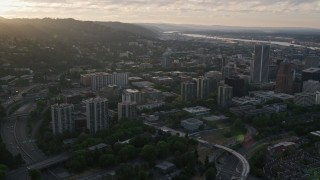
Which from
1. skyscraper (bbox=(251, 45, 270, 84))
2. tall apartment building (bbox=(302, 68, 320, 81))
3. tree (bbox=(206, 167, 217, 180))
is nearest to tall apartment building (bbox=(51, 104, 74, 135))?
tree (bbox=(206, 167, 217, 180))

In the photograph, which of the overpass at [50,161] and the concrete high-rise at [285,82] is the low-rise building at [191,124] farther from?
the concrete high-rise at [285,82]

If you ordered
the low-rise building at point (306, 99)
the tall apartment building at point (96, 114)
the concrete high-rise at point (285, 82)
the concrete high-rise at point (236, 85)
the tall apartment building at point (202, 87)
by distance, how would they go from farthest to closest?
the concrete high-rise at point (285, 82) → the concrete high-rise at point (236, 85) → the tall apartment building at point (202, 87) → the low-rise building at point (306, 99) → the tall apartment building at point (96, 114)

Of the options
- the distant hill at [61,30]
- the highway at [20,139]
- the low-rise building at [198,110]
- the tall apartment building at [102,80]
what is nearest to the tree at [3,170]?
the highway at [20,139]

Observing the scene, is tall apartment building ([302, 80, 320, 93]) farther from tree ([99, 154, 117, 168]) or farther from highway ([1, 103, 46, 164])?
highway ([1, 103, 46, 164])

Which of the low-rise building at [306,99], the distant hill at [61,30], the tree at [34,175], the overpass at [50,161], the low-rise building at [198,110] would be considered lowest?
the overpass at [50,161]

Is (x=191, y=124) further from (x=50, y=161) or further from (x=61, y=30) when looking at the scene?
(x=61, y=30)

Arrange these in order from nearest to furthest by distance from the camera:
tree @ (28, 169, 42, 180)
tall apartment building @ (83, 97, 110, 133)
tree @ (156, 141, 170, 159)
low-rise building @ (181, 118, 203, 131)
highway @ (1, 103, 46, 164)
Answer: tree @ (28, 169, 42, 180) < tree @ (156, 141, 170, 159) < highway @ (1, 103, 46, 164) < tall apartment building @ (83, 97, 110, 133) < low-rise building @ (181, 118, 203, 131)

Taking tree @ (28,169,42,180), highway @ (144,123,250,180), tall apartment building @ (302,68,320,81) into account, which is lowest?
highway @ (144,123,250,180)
